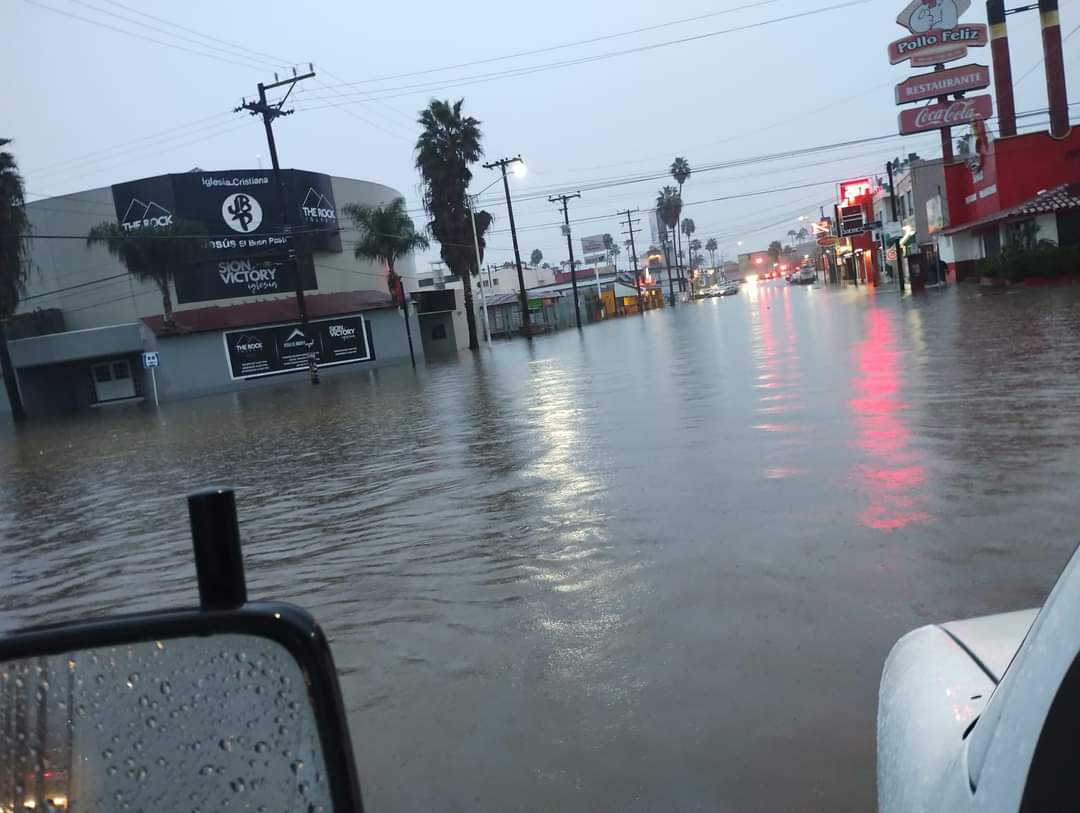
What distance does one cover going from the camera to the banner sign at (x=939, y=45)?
44969 mm

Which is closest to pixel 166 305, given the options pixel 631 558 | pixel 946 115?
pixel 946 115

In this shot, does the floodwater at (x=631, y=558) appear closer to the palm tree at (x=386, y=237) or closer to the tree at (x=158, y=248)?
the tree at (x=158, y=248)

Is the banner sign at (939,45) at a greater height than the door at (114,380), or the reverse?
the banner sign at (939,45)

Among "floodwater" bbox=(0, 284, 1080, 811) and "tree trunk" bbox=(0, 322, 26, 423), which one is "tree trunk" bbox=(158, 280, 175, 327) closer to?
"tree trunk" bbox=(0, 322, 26, 423)

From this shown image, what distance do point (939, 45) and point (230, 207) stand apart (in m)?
33.7

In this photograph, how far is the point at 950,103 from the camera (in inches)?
1786

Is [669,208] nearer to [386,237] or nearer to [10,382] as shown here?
[386,237]

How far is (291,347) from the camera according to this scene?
44312 mm

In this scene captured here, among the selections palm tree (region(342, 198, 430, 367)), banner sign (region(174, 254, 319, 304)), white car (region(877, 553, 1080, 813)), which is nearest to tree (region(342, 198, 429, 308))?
palm tree (region(342, 198, 430, 367))

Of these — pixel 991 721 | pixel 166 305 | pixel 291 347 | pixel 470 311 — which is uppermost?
pixel 166 305

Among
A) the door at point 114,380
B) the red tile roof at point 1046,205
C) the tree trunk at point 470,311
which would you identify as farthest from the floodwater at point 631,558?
the tree trunk at point 470,311

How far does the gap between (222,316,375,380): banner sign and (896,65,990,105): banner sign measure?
28.2 metres

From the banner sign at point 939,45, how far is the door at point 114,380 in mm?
38597

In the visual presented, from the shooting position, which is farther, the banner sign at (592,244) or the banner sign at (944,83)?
the banner sign at (592,244)
